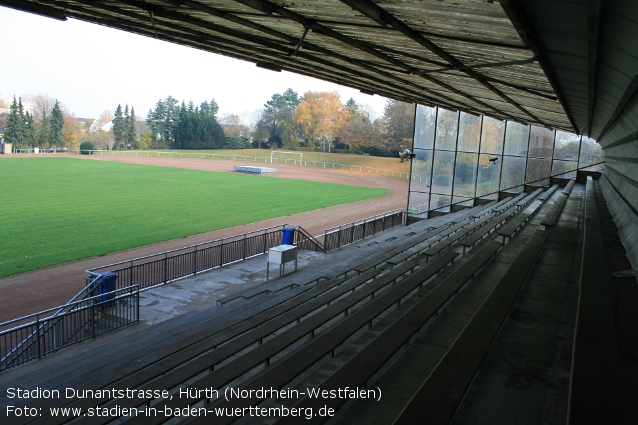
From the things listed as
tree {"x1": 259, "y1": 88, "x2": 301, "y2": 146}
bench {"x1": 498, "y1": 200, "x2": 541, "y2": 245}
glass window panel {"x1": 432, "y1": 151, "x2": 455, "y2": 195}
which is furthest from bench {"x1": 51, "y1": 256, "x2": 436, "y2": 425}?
tree {"x1": 259, "y1": 88, "x2": 301, "y2": 146}

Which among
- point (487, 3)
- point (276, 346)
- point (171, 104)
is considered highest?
point (171, 104)

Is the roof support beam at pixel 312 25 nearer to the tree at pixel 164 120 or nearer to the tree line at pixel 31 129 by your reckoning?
the tree line at pixel 31 129

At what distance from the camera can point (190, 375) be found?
4395mm

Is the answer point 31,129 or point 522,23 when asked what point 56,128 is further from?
point 522,23

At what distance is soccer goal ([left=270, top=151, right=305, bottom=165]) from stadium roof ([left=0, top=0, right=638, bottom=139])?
6883 centimetres

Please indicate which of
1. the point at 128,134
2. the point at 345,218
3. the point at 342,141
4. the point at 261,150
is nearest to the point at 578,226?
the point at 345,218

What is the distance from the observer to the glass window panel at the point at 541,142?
22.4 m

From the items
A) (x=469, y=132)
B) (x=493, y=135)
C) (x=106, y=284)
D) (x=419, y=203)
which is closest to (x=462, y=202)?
(x=419, y=203)

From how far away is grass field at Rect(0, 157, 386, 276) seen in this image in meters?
18.7

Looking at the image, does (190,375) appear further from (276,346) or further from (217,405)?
(217,405)

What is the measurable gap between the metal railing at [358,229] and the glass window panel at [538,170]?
6.64m

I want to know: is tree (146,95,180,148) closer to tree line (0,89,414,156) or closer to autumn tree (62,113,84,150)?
tree line (0,89,414,156)

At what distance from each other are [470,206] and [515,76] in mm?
17120

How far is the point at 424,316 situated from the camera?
4469mm
